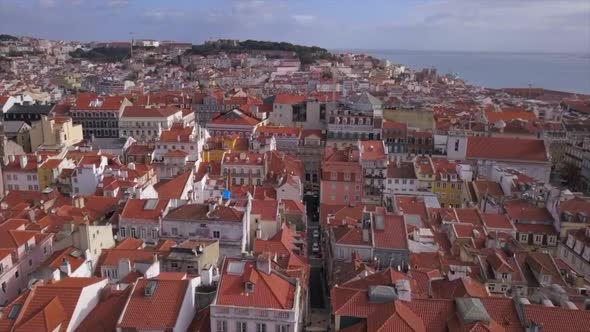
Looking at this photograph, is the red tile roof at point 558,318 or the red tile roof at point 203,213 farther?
the red tile roof at point 203,213

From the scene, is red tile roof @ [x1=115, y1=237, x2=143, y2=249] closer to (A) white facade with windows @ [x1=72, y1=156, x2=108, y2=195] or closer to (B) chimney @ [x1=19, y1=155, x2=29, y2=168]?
(A) white facade with windows @ [x1=72, y1=156, x2=108, y2=195]

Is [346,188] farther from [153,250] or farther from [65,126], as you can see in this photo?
[65,126]

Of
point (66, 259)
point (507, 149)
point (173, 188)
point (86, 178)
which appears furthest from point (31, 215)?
point (507, 149)

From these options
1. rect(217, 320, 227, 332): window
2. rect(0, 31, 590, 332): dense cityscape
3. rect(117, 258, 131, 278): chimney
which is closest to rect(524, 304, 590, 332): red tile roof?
rect(0, 31, 590, 332): dense cityscape

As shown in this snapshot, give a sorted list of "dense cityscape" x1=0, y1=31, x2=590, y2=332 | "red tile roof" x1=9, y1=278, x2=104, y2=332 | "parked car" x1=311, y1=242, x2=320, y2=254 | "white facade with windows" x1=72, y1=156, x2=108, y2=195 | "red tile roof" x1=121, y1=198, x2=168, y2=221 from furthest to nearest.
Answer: "white facade with windows" x1=72, y1=156, x2=108, y2=195, "parked car" x1=311, y1=242, x2=320, y2=254, "red tile roof" x1=121, y1=198, x2=168, y2=221, "dense cityscape" x1=0, y1=31, x2=590, y2=332, "red tile roof" x1=9, y1=278, x2=104, y2=332

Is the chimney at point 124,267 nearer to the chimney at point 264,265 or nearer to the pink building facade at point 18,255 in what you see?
the pink building facade at point 18,255

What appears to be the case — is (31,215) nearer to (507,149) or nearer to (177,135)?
(177,135)

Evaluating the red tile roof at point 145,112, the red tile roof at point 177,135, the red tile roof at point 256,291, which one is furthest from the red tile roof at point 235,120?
the red tile roof at point 256,291
